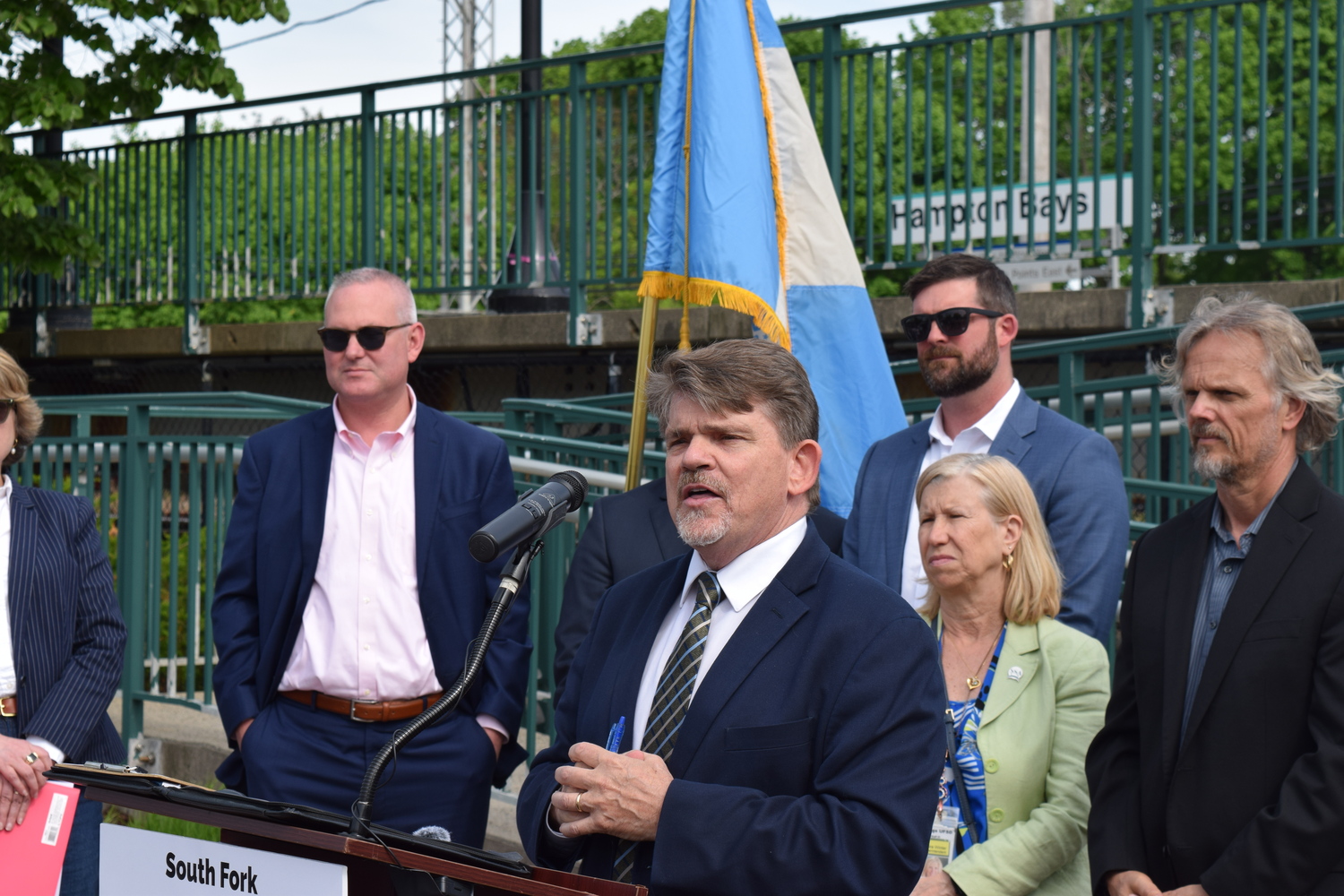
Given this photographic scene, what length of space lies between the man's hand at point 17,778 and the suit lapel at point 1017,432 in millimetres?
2578

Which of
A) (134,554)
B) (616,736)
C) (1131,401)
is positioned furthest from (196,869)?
(1131,401)

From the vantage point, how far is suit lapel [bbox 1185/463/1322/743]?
2910 mm

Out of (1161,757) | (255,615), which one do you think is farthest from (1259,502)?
(255,615)

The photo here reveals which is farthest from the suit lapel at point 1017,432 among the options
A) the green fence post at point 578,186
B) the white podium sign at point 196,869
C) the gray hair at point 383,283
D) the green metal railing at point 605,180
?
the green fence post at point 578,186

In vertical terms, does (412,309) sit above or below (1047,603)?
above

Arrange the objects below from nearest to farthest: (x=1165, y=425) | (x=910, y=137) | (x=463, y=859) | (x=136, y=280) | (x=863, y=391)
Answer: (x=463, y=859)
(x=863, y=391)
(x=1165, y=425)
(x=910, y=137)
(x=136, y=280)

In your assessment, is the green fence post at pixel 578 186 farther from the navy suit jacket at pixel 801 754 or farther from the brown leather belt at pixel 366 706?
the navy suit jacket at pixel 801 754

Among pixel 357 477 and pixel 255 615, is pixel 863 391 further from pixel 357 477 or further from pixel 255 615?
pixel 255 615

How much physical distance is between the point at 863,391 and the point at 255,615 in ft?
7.32

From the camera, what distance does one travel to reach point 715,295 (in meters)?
4.80

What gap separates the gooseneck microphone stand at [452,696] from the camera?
2.23 metres

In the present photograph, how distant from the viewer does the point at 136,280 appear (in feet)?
40.0

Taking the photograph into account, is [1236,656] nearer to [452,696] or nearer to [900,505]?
[900,505]

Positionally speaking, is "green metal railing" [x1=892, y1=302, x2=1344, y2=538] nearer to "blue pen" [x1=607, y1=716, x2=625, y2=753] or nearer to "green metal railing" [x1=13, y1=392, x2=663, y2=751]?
"green metal railing" [x1=13, y1=392, x2=663, y2=751]
